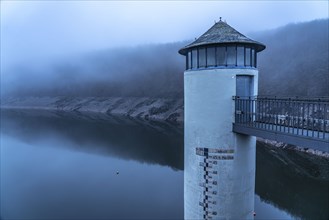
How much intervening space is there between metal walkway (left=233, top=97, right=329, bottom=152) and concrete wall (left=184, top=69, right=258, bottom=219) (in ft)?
1.88

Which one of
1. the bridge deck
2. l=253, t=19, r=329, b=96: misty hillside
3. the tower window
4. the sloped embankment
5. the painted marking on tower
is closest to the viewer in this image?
the bridge deck

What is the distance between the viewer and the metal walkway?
8186 mm

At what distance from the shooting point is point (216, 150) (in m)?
10.8

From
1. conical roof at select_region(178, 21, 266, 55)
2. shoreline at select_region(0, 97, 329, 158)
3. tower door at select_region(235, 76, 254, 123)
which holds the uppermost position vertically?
conical roof at select_region(178, 21, 266, 55)

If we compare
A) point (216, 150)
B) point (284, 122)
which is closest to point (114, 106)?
point (216, 150)

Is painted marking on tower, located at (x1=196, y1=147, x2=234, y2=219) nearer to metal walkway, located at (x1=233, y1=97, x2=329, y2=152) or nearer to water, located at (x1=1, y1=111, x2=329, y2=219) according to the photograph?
metal walkway, located at (x1=233, y1=97, x2=329, y2=152)

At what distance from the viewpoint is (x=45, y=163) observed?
135 feet

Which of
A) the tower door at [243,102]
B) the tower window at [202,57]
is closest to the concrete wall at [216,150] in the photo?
the tower door at [243,102]

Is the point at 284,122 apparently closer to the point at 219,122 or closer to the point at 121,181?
the point at 219,122

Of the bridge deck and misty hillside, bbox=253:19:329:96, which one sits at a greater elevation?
misty hillside, bbox=253:19:329:96

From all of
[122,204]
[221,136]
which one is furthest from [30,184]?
[221,136]

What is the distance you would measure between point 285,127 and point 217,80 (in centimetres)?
301

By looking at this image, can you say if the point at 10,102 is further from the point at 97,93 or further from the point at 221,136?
the point at 221,136

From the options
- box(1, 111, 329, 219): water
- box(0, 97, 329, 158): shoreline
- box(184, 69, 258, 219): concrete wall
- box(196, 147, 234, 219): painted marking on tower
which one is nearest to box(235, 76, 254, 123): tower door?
box(184, 69, 258, 219): concrete wall
